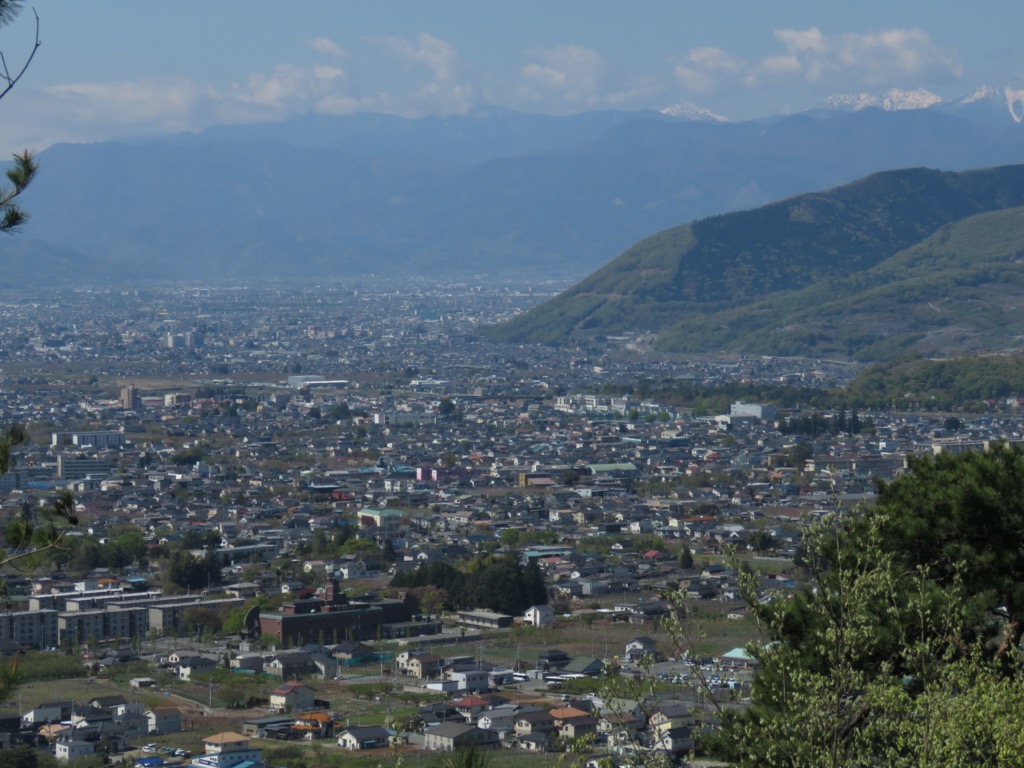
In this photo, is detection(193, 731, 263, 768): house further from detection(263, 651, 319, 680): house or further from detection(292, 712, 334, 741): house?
detection(263, 651, 319, 680): house

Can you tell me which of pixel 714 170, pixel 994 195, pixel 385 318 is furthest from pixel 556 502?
pixel 714 170

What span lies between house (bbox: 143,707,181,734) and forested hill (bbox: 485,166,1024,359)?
1880 inches

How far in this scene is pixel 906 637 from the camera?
24.7 ft

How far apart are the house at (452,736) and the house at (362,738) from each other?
0.37m

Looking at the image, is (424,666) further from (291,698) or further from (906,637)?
(906,637)

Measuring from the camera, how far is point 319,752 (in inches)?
631

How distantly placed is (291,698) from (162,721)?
142 centimetres

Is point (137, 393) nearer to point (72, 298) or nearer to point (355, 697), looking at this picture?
point (355, 697)

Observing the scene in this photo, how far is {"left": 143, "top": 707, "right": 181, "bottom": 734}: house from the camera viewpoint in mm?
17172

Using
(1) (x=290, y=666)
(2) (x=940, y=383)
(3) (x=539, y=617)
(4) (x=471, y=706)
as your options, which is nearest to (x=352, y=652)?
(1) (x=290, y=666)

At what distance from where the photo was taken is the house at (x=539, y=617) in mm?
23125

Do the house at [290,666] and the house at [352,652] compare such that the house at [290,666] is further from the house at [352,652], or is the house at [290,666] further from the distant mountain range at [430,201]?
the distant mountain range at [430,201]

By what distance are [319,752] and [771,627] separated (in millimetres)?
9758

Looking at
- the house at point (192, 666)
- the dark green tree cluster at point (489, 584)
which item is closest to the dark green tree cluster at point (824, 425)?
the dark green tree cluster at point (489, 584)
